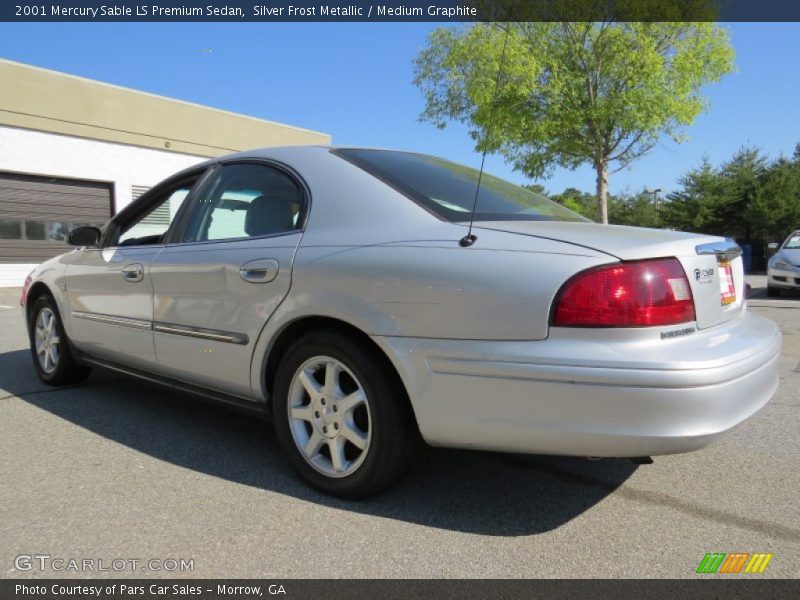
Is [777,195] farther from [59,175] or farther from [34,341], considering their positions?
[34,341]

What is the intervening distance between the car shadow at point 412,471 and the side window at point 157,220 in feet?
3.49

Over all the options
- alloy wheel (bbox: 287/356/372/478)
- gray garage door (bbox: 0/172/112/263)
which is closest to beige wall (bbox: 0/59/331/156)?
gray garage door (bbox: 0/172/112/263)

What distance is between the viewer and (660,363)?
1.98 metres

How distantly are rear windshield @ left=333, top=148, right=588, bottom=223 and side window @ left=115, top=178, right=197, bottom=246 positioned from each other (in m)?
1.15

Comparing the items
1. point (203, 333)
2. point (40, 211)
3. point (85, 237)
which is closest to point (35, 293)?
point (85, 237)

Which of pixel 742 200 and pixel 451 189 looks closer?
pixel 451 189

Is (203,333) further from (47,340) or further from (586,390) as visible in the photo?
(47,340)

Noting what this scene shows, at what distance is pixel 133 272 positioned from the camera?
11.5 feet

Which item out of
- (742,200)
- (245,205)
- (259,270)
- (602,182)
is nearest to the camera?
(259,270)

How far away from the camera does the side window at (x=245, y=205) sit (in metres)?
2.97

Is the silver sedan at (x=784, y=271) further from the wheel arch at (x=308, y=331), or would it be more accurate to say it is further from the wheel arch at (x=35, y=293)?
the wheel arch at (x=35, y=293)

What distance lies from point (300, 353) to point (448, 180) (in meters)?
1.07

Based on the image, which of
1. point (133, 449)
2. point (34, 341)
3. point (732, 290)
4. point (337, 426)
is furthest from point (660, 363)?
point (34, 341)

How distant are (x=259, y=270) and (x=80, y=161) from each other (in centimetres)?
1809
